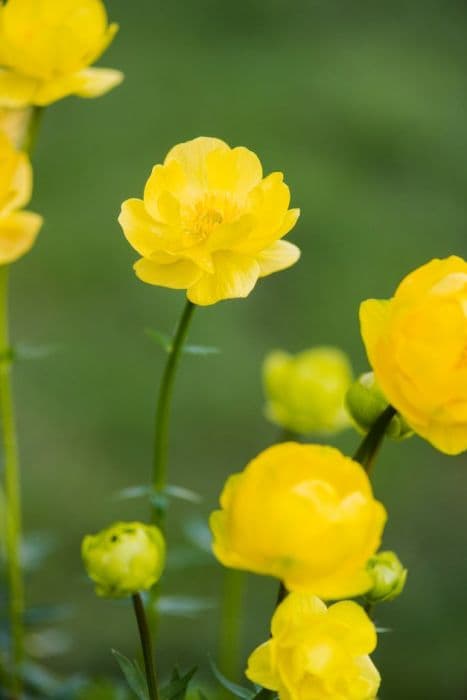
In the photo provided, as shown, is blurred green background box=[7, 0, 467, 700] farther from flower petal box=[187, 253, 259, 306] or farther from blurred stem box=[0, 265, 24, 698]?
flower petal box=[187, 253, 259, 306]

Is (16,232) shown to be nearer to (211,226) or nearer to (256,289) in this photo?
(211,226)

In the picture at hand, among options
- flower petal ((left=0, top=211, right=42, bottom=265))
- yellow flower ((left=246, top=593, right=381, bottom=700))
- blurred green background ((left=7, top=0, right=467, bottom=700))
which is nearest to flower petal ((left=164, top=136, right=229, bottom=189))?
flower petal ((left=0, top=211, right=42, bottom=265))

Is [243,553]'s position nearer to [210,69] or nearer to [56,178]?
[56,178]

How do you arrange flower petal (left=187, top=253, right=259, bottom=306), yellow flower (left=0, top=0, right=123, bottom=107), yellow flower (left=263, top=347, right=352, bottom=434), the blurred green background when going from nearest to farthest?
flower petal (left=187, top=253, right=259, bottom=306) < yellow flower (left=0, top=0, right=123, bottom=107) < yellow flower (left=263, top=347, right=352, bottom=434) < the blurred green background

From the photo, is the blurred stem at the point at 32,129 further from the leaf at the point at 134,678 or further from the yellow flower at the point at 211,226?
the leaf at the point at 134,678

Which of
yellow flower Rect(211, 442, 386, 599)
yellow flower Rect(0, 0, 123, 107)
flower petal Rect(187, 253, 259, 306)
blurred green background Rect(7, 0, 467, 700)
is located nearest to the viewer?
yellow flower Rect(211, 442, 386, 599)

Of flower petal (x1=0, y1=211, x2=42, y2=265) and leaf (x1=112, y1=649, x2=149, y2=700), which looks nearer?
leaf (x1=112, y1=649, x2=149, y2=700)

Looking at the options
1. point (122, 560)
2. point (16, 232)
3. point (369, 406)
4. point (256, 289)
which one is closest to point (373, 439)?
point (369, 406)

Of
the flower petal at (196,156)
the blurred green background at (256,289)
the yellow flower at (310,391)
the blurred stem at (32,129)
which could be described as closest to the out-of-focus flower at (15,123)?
the blurred stem at (32,129)
